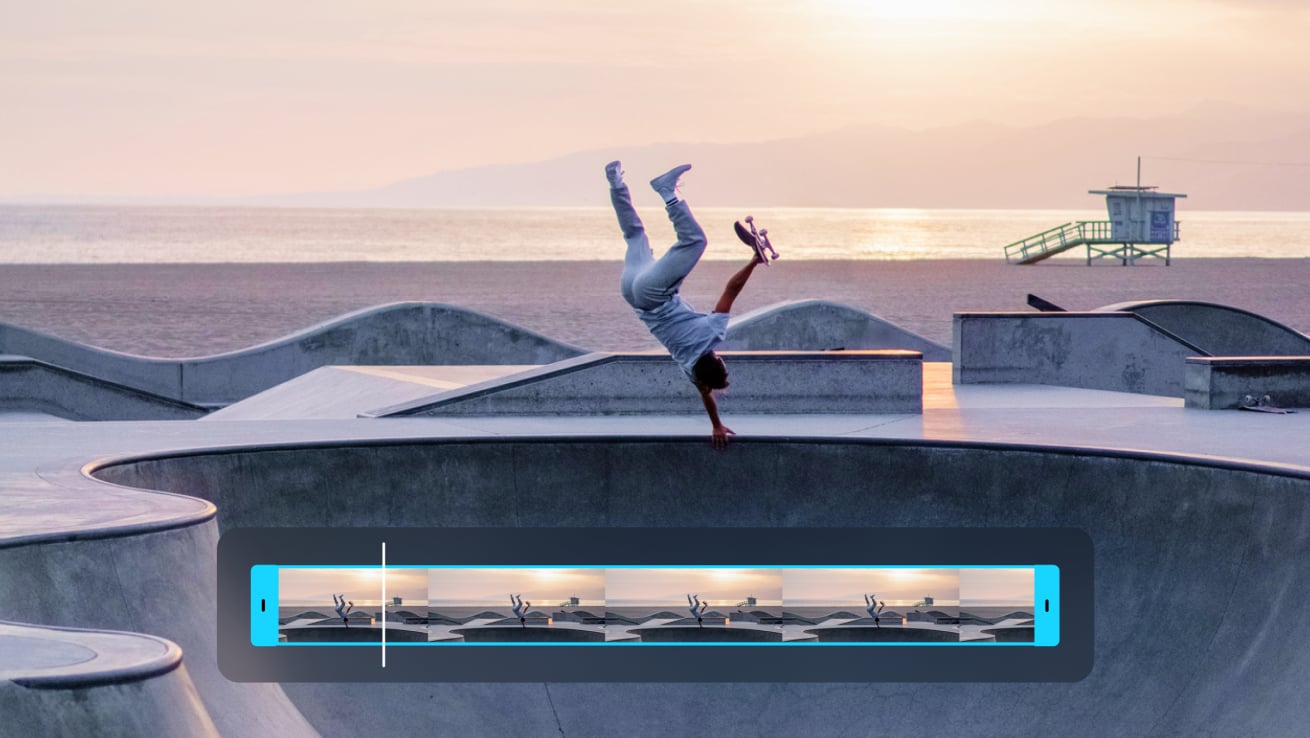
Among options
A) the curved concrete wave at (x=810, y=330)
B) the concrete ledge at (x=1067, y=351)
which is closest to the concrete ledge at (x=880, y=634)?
the concrete ledge at (x=1067, y=351)

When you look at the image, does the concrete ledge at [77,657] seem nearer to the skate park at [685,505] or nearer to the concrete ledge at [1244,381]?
the skate park at [685,505]

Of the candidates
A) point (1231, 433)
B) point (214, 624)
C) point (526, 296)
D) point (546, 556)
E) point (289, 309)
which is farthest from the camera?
point (526, 296)

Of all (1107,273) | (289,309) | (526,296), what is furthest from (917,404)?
(1107,273)

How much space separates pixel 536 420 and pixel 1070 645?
6949mm

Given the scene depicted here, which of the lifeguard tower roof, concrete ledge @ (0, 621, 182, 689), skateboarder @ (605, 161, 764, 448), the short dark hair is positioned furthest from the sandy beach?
concrete ledge @ (0, 621, 182, 689)

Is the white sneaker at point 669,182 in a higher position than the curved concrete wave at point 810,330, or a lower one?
higher

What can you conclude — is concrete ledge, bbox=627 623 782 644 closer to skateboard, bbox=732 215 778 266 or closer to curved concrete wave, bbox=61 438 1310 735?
curved concrete wave, bbox=61 438 1310 735

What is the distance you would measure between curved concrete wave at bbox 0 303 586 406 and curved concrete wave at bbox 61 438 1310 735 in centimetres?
1300

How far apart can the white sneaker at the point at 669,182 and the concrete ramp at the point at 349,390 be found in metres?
7.94

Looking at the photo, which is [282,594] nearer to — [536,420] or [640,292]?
[640,292]

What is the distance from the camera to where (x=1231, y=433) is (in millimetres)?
15977

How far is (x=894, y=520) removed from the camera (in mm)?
14023

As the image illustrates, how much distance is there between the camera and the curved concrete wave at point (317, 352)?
86.9 ft

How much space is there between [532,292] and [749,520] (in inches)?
3026
